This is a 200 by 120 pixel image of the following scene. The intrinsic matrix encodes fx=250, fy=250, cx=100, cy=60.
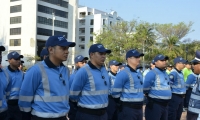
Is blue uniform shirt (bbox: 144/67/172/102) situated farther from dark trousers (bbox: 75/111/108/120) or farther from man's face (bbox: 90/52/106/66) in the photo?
dark trousers (bbox: 75/111/108/120)

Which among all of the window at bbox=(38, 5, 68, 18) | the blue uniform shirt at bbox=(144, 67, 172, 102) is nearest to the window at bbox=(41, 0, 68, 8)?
the window at bbox=(38, 5, 68, 18)

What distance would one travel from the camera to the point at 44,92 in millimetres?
3238

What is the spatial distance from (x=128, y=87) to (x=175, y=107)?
252 centimetres

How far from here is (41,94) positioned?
3.24 m

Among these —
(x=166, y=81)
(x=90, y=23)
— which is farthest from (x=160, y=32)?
(x=166, y=81)

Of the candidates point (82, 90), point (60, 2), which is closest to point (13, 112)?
point (82, 90)

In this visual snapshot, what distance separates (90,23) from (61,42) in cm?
5624

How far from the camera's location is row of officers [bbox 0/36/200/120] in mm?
3250

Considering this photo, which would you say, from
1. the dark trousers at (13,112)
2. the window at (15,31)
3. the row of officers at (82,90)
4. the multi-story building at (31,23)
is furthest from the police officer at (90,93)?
the window at (15,31)

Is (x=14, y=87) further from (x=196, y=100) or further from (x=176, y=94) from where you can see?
(x=176, y=94)

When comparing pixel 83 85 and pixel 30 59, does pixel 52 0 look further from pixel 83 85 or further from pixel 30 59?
pixel 83 85

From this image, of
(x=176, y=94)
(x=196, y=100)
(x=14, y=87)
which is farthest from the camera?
(x=176, y=94)

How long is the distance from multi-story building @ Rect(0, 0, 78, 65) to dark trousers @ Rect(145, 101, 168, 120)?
129 feet

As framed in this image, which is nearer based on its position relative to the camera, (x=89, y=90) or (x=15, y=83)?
(x=89, y=90)
